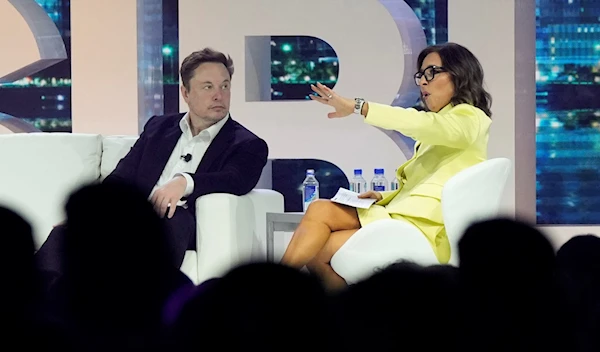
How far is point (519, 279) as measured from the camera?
585mm

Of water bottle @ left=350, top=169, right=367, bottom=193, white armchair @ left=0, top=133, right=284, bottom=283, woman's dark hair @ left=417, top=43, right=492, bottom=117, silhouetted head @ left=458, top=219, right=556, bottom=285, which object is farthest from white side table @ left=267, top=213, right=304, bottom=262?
silhouetted head @ left=458, top=219, right=556, bottom=285

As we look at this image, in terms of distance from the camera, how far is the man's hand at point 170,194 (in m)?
2.60

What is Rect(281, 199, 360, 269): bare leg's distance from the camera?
249cm

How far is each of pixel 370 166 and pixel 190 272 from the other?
59.8 inches

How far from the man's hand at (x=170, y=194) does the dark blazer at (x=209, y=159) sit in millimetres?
75

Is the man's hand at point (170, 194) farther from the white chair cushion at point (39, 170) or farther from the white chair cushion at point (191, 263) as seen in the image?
the white chair cushion at point (39, 170)

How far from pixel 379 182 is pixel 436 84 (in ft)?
4.31

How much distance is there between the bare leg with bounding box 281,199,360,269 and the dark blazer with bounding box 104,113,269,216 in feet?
1.41

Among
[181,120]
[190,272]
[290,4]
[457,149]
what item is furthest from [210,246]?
[290,4]

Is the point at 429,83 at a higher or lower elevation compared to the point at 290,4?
lower

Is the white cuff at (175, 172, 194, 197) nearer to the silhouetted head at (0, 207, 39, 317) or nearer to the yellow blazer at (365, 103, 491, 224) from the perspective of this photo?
the yellow blazer at (365, 103, 491, 224)

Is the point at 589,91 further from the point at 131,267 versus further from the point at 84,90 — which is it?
the point at 131,267

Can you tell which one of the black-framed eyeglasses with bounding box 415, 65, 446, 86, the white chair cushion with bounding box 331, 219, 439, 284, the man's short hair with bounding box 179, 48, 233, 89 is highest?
the man's short hair with bounding box 179, 48, 233, 89

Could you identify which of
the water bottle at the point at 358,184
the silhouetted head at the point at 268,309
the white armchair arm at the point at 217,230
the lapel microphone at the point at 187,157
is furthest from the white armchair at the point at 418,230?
the silhouetted head at the point at 268,309
